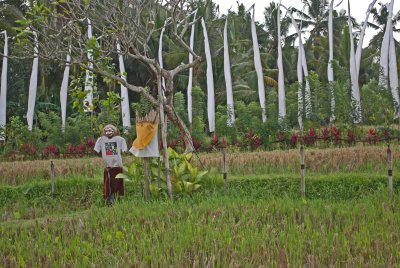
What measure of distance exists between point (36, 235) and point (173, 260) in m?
1.96

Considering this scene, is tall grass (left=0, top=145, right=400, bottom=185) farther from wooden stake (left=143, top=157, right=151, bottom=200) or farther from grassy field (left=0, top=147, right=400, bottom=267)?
wooden stake (left=143, top=157, right=151, bottom=200)

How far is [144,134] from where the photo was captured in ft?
24.5

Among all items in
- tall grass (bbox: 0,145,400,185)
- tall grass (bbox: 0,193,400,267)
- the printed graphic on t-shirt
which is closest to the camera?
tall grass (bbox: 0,193,400,267)

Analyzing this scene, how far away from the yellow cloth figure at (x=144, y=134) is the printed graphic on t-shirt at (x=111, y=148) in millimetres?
501

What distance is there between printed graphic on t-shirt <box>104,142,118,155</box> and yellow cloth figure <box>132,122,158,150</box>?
0.50 m

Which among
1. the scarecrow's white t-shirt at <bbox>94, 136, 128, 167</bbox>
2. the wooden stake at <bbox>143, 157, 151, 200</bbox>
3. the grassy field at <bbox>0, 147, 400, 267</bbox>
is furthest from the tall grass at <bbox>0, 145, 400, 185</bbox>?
the scarecrow's white t-shirt at <bbox>94, 136, 128, 167</bbox>

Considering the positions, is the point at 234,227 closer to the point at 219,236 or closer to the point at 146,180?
the point at 219,236

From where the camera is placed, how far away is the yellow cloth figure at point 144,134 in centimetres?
744

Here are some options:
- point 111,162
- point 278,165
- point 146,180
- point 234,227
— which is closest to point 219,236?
point 234,227

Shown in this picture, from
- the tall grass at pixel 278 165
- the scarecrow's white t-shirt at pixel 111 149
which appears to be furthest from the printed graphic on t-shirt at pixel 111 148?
the tall grass at pixel 278 165

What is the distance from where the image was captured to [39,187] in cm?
925

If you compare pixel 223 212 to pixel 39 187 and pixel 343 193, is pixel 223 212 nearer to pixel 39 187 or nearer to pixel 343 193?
pixel 343 193

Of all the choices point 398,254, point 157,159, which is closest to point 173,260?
point 398,254

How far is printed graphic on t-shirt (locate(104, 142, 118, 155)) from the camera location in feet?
25.8
